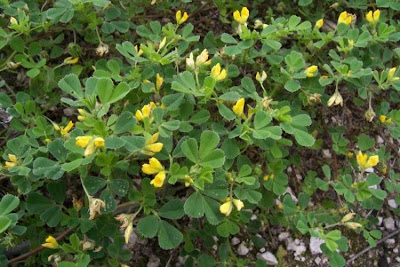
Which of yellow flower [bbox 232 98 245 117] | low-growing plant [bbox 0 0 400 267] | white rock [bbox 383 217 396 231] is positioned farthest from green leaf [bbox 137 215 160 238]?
white rock [bbox 383 217 396 231]

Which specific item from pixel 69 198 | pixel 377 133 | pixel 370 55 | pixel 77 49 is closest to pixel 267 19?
pixel 370 55

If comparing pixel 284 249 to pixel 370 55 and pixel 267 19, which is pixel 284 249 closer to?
pixel 370 55

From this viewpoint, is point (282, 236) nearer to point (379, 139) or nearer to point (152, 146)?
point (379, 139)

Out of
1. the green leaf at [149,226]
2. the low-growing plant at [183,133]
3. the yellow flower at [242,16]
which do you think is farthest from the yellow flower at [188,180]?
the yellow flower at [242,16]

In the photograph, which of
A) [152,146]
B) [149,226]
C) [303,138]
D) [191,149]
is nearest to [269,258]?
[303,138]

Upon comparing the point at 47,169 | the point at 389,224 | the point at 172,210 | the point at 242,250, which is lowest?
the point at 389,224

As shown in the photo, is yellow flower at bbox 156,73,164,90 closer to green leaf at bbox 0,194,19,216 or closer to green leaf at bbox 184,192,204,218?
green leaf at bbox 184,192,204,218
